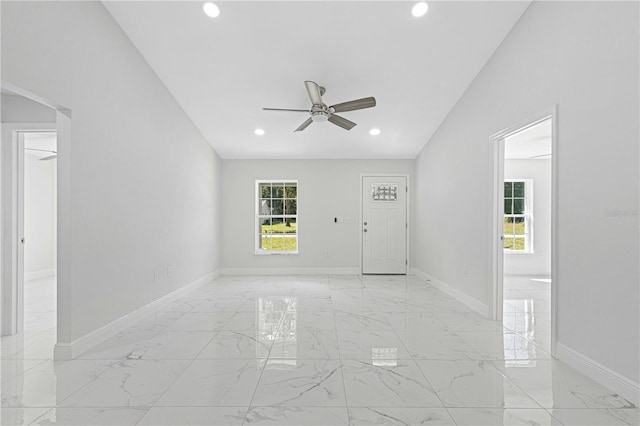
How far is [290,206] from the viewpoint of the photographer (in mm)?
6953

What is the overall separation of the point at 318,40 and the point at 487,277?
3192 millimetres

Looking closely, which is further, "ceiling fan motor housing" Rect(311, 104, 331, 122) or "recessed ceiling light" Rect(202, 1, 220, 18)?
"ceiling fan motor housing" Rect(311, 104, 331, 122)

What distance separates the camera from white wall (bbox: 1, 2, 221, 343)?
2482 mm

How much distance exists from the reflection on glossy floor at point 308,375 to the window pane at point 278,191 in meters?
3.31

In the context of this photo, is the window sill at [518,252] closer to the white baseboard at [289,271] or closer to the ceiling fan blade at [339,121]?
the white baseboard at [289,271]

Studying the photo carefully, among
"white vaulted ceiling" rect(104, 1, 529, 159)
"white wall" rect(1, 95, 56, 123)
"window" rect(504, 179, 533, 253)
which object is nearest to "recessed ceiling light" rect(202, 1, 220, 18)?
"white vaulted ceiling" rect(104, 1, 529, 159)

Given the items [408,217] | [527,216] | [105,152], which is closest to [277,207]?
[408,217]

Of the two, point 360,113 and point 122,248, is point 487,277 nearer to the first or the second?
point 360,113

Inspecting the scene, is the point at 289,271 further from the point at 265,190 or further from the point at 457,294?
the point at 457,294

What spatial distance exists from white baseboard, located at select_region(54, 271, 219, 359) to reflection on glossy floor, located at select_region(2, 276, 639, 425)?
89mm

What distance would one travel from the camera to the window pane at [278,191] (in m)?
6.96

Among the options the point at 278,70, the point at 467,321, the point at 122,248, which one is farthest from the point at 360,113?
the point at 122,248

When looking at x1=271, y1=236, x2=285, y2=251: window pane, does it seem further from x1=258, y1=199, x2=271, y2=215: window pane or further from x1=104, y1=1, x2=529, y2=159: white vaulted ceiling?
x1=104, y1=1, x2=529, y2=159: white vaulted ceiling

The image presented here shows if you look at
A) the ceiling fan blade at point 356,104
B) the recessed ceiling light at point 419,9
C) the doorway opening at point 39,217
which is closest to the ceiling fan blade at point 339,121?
the ceiling fan blade at point 356,104
